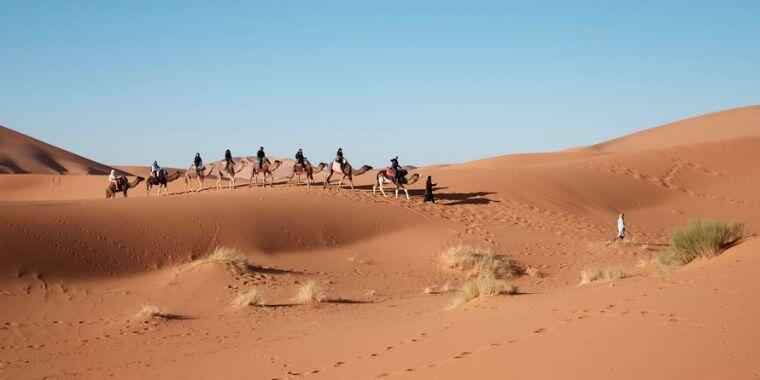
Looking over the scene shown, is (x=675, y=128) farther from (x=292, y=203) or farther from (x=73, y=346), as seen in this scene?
(x=73, y=346)

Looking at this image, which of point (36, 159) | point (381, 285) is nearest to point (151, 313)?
point (381, 285)

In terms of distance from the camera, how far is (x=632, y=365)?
25.1 ft

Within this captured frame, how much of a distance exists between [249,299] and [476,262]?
28.0ft

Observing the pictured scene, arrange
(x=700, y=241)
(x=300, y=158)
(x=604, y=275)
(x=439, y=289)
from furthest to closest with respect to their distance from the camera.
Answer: (x=300, y=158), (x=439, y=289), (x=604, y=275), (x=700, y=241)

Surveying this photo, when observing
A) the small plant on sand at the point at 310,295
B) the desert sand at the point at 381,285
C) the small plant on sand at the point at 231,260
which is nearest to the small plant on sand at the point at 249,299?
the desert sand at the point at 381,285

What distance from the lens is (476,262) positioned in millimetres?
23438

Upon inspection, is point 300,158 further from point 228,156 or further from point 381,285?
point 381,285

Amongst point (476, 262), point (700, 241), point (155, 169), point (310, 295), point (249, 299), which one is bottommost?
point (476, 262)

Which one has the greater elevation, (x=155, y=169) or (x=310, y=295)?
(x=155, y=169)

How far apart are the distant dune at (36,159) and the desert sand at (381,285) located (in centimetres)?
5408

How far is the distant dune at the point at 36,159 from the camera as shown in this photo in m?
80.7

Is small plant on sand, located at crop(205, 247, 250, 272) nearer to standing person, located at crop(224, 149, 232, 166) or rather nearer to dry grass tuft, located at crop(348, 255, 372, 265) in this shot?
dry grass tuft, located at crop(348, 255, 372, 265)

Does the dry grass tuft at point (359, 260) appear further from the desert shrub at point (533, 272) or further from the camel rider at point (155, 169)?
the camel rider at point (155, 169)

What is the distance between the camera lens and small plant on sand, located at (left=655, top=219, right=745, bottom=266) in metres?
15.2
